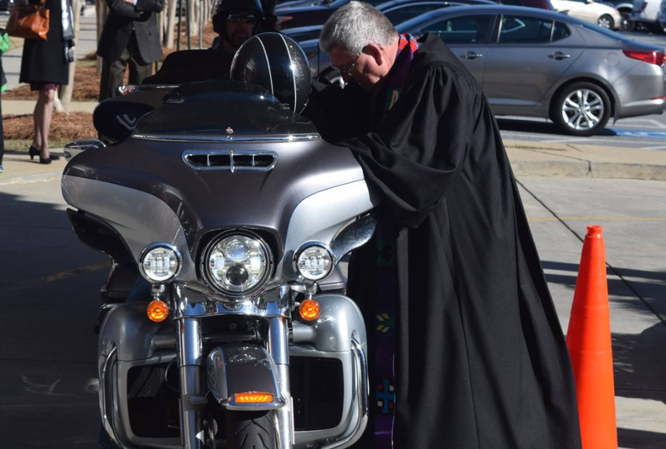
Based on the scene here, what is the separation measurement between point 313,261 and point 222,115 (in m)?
0.56

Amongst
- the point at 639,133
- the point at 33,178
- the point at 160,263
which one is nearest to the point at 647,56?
the point at 639,133

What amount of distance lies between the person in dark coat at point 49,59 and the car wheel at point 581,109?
22.4 feet

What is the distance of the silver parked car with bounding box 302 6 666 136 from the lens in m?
13.8

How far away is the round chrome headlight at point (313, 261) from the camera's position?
2955 mm

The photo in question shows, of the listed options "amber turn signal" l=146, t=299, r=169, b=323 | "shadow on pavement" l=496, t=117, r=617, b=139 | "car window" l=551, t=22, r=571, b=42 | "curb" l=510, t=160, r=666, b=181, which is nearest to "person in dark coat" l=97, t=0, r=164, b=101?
"curb" l=510, t=160, r=666, b=181

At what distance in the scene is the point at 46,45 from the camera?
942 centimetres

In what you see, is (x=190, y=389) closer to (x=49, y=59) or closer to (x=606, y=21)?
(x=49, y=59)

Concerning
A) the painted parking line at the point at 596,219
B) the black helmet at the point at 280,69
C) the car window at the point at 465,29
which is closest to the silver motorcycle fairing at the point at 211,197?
the black helmet at the point at 280,69

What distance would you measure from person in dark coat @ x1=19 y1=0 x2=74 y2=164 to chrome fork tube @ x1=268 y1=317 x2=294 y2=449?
6.81 m

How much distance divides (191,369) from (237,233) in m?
0.39

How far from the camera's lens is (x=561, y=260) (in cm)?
746

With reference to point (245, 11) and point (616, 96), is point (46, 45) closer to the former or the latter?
point (245, 11)

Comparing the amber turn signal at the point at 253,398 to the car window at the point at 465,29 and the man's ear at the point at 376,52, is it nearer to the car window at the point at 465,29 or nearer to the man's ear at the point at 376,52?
the man's ear at the point at 376,52

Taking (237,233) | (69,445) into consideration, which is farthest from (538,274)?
(69,445)
